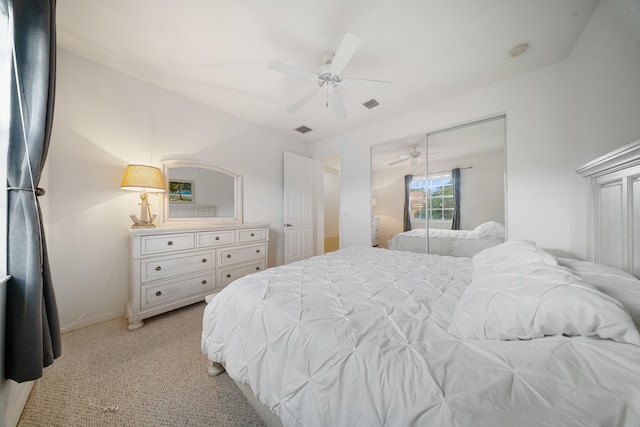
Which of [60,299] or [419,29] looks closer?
[419,29]

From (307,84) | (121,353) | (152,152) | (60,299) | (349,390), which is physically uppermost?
(307,84)

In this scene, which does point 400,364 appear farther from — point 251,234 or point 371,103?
point 371,103

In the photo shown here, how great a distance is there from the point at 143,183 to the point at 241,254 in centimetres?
136

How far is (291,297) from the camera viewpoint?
3.64 feet

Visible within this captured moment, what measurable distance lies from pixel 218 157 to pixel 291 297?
2.71 m

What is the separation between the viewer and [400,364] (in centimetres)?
65

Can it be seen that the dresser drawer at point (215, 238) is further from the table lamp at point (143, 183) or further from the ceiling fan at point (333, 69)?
the ceiling fan at point (333, 69)

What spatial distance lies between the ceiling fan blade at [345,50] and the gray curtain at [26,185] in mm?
1724

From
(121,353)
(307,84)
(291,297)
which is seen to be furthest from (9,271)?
→ (307,84)

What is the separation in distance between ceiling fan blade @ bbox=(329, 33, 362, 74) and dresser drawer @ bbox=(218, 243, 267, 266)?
93.0 inches

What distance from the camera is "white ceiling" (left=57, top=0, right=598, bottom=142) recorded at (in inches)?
60.6

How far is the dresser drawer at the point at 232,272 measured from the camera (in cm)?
263

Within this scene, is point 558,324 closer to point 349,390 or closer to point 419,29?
point 349,390

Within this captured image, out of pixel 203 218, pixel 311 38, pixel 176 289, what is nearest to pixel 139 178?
pixel 203 218
